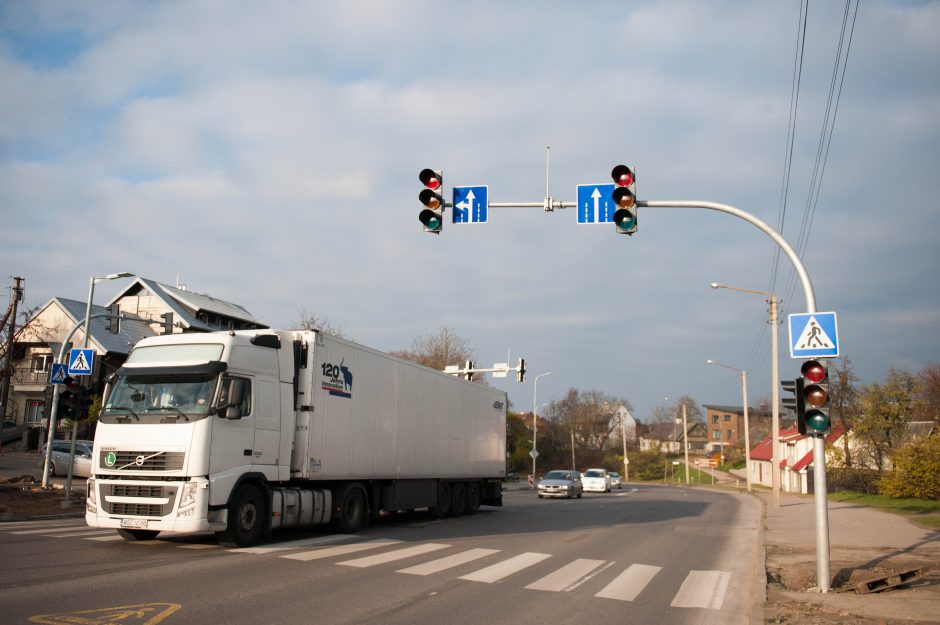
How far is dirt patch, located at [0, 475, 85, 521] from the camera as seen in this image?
16.3 meters

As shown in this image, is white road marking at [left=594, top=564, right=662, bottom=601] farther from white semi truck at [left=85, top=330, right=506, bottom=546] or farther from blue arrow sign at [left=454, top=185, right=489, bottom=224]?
white semi truck at [left=85, top=330, right=506, bottom=546]

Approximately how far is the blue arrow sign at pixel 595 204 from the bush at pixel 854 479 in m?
33.2

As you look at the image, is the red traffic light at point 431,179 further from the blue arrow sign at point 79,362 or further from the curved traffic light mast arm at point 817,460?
the blue arrow sign at point 79,362

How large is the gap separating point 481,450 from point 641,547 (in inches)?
347

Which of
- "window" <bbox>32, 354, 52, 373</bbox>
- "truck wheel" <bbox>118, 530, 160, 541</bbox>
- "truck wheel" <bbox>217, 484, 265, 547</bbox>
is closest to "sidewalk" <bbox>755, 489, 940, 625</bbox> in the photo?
→ "truck wheel" <bbox>217, 484, 265, 547</bbox>

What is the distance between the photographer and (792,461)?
2486 inches

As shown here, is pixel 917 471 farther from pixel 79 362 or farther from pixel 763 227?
pixel 79 362

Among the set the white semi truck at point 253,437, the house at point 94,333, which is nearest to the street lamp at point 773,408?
the white semi truck at point 253,437

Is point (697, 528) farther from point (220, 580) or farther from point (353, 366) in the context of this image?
point (220, 580)

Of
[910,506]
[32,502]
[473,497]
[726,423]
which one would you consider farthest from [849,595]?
[726,423]

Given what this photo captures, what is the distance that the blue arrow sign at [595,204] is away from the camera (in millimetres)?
11625

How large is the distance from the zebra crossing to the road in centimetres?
3

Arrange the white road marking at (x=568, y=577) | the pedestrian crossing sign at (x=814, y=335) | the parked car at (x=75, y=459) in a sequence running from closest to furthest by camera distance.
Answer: the white road marking at (x=568, y=577) → the pedestrian crossing sign at (x=814, y=335) → the parked car at (x=75, y=459)

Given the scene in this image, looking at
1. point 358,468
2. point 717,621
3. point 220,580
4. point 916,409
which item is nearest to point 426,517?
point 358,468
